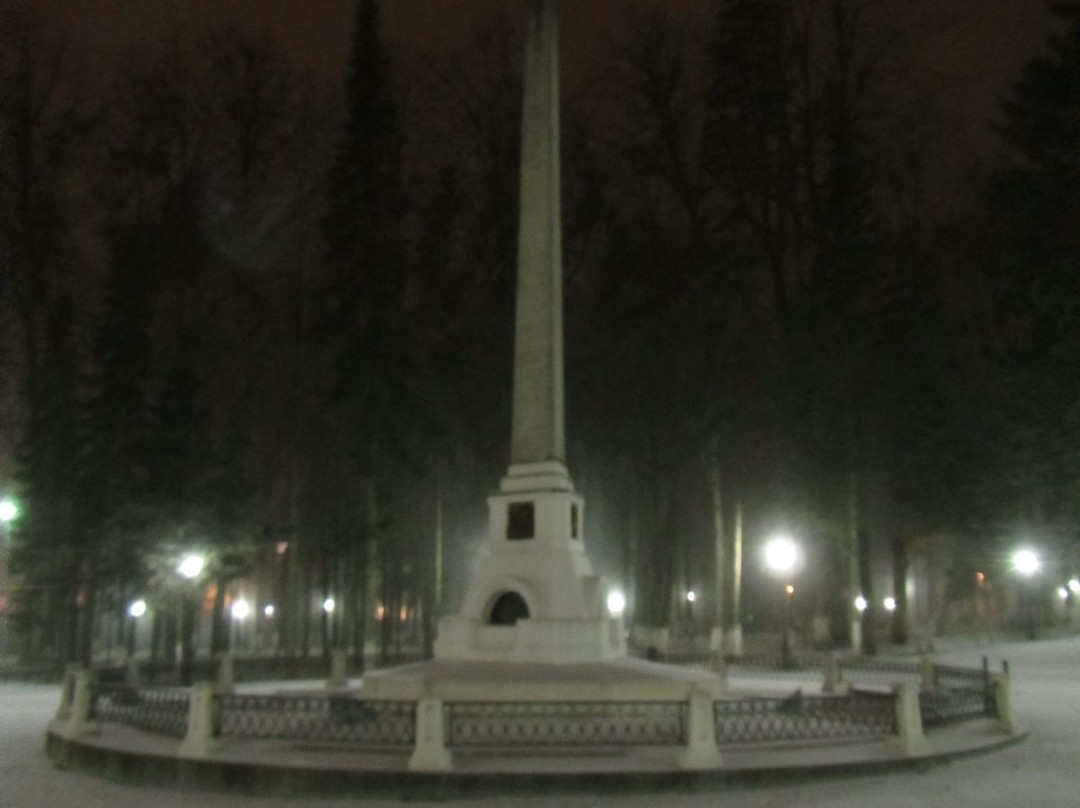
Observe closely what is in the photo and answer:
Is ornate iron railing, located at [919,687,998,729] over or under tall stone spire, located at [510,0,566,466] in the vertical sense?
under

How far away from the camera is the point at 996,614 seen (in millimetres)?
57000

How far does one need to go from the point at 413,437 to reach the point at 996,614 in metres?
39.7

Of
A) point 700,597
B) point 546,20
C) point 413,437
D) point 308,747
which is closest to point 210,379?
point 413,437

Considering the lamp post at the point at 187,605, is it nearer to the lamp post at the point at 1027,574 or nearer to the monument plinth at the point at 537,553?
the monument plinth at the point at 537,553

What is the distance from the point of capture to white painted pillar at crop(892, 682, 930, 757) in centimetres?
1314

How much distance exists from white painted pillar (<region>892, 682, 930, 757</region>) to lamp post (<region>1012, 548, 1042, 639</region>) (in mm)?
18821

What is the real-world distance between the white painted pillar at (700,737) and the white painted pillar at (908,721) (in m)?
2.62

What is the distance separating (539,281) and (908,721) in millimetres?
9338

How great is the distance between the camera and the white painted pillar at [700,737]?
1182cm

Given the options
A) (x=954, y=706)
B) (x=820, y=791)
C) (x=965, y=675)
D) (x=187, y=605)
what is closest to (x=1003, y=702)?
(x=954, y=706)

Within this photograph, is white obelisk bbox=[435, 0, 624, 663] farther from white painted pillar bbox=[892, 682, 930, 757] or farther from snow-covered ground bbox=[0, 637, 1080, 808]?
snow-covered ground bbox=[0, 637, 1080, 808]

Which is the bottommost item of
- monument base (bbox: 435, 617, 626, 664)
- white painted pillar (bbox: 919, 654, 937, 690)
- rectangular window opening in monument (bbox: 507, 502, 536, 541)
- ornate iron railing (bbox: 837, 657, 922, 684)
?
ornate iron railing (bbox: 837, 657, 922, 684)

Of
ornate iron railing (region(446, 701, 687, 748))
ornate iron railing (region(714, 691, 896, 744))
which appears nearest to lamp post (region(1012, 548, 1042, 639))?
ornate iron railing (region(714, 691, 896, 744))

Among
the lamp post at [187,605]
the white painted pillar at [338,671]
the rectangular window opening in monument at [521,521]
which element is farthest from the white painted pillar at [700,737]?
the lamp post at [187,605]
